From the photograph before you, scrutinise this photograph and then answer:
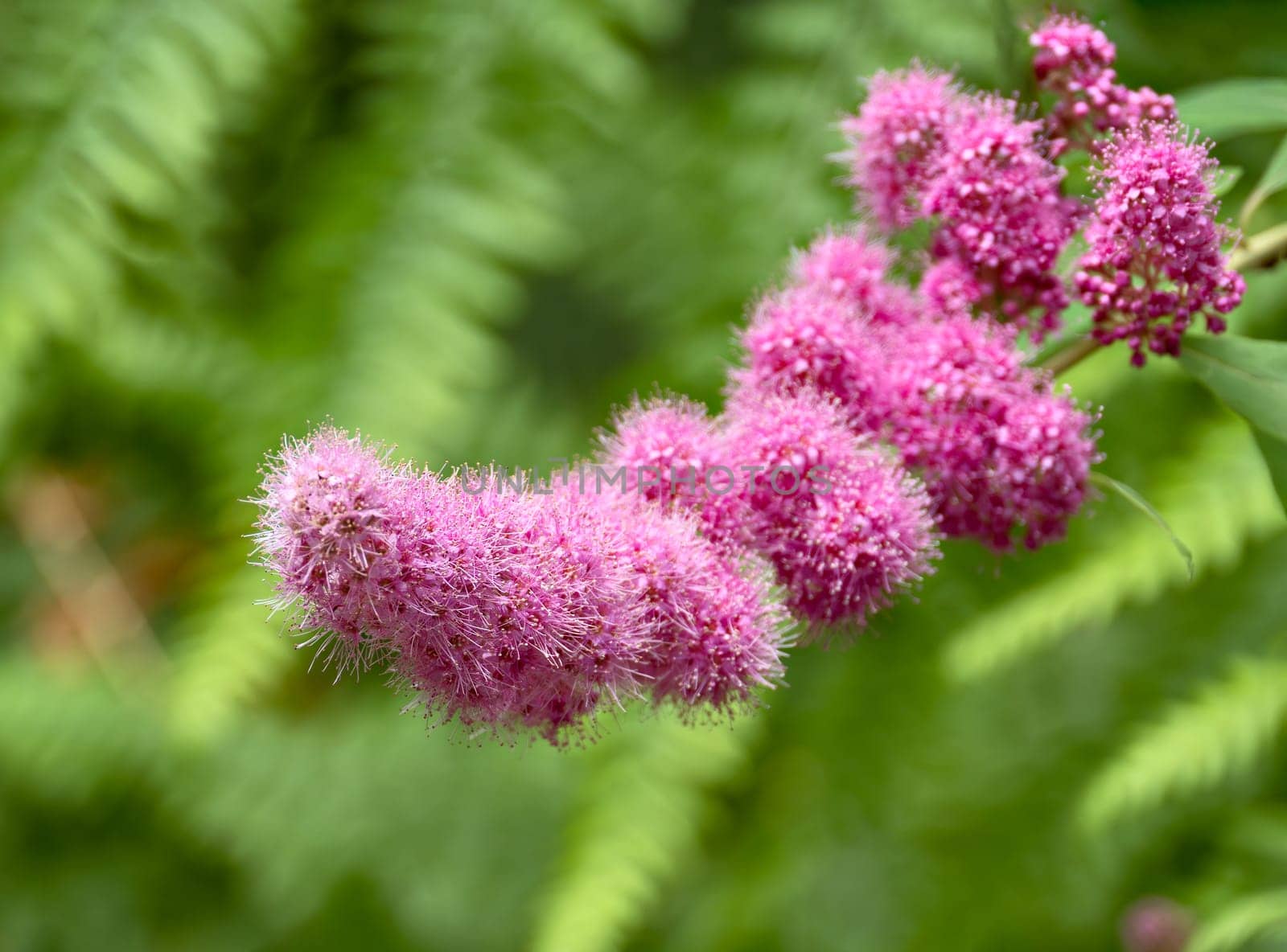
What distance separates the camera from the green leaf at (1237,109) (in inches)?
32.2

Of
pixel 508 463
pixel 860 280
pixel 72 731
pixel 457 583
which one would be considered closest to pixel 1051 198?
pixel 860 280

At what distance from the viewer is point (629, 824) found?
2.18 metres

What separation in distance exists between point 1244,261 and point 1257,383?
5.2 inches

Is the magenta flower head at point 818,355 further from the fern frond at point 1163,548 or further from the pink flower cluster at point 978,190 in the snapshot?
the fern frond at point 1163,548

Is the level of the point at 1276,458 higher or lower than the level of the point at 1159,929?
lower

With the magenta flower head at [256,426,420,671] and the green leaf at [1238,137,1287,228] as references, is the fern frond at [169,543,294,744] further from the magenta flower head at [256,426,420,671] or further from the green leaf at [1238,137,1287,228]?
the green leaf at [1238,137,1287,228]

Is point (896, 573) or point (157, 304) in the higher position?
point (157, 304)

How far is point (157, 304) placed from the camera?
258 cm

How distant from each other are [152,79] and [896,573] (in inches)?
75.1

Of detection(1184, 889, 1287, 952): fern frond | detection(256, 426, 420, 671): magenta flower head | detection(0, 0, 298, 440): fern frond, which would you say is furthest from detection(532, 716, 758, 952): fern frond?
detection(256, 426, 420, 671): magenta flower head

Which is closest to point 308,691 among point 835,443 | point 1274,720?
point 1274,720

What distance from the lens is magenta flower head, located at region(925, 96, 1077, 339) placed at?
0.77 meters

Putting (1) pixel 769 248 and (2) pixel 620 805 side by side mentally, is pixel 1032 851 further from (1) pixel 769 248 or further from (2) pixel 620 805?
(1) pixel 769 248

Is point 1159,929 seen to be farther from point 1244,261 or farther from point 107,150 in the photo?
point 107,150
